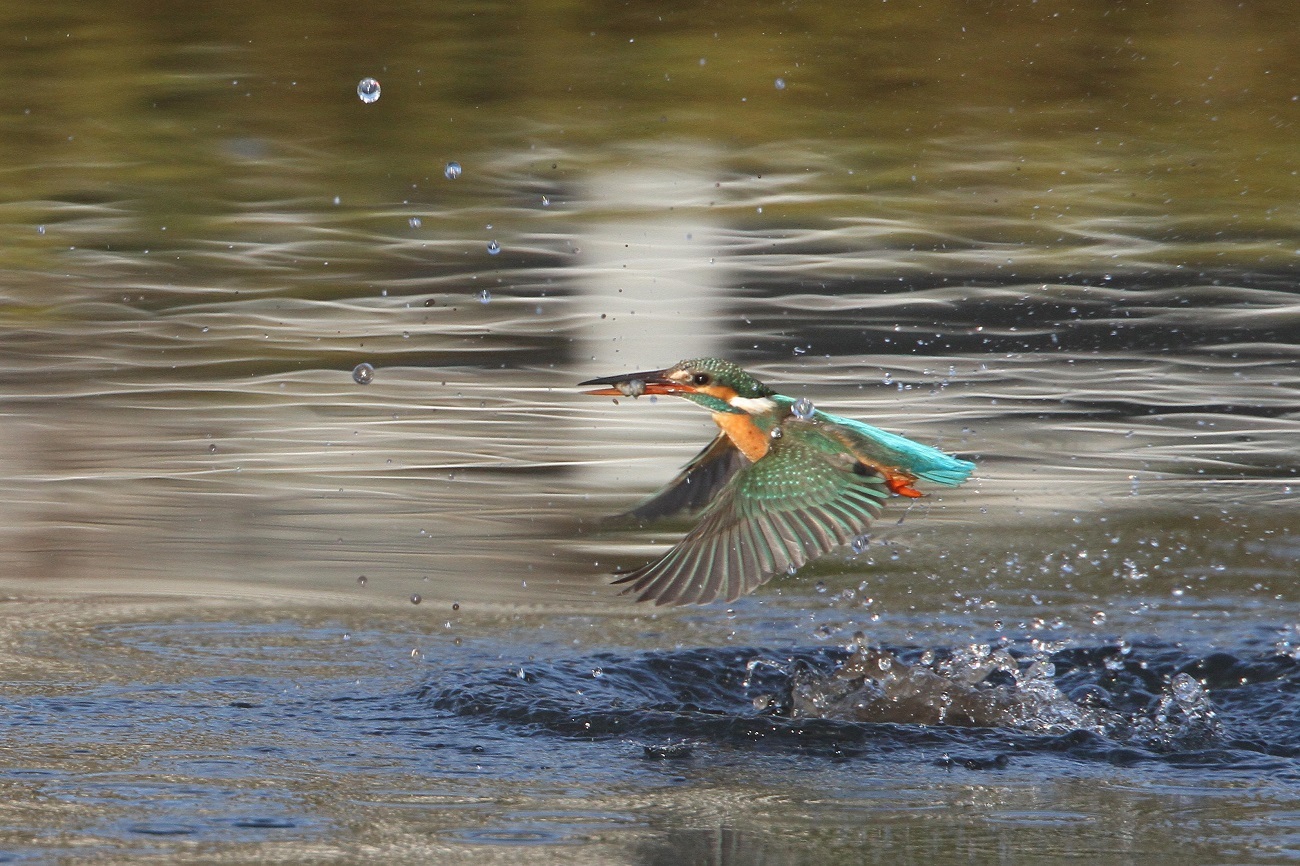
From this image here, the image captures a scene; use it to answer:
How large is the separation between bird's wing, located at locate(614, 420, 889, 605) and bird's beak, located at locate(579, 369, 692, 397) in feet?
0.73

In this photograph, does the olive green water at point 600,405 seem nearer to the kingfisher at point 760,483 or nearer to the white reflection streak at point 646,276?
the white reflection streak at point 646,276

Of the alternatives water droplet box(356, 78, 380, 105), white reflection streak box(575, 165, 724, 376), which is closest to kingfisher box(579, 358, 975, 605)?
white reflection streak box(575, 165, 724, 376)

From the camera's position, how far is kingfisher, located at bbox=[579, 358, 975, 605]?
342 centimetres

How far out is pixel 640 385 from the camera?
353cm

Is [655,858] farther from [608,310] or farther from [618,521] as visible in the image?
[608,310]

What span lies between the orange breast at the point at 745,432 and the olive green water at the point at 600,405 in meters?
0.51

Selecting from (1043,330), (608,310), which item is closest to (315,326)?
(608,310)

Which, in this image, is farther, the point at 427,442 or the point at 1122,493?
the point at 427,442

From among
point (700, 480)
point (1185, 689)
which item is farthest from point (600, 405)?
point (1185, 689)

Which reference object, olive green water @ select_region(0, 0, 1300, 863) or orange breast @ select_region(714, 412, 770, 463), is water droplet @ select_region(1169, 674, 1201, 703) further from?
orange breast @ select_region(714, 412, 770, 463)

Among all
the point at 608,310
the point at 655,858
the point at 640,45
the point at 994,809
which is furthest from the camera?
the point at 640,45

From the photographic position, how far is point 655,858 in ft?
8.82

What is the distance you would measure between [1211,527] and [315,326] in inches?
124

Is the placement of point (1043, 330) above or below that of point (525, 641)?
above
